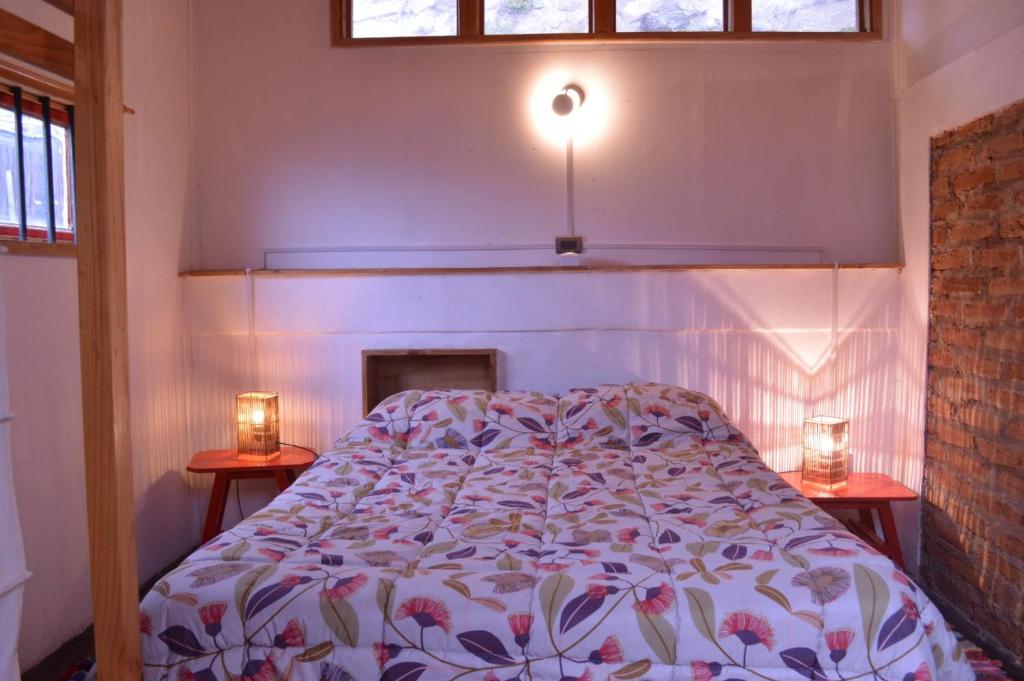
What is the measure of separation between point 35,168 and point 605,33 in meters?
2.24

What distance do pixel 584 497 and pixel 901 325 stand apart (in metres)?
1.80

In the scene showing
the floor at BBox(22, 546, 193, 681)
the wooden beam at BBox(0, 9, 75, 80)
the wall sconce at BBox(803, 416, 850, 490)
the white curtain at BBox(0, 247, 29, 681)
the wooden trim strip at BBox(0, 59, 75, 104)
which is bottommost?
the floor at BBox(22, 546, 193, 681)

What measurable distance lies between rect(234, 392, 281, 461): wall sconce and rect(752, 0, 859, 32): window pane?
2.59 metres

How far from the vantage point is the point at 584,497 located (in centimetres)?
239

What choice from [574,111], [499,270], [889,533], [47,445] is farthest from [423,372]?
[889,533]

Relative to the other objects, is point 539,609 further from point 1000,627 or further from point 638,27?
point 638,27

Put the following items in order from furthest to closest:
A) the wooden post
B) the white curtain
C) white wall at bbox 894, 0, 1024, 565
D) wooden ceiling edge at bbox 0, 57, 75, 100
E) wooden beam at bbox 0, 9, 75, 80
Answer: white wall at bbox 894, 0, 1024, 565, wooden ceiling edge at bbox 0, 57, 75, 100, wooden beam at bbox 0, 9, 75, 80, the wooden post, the white curtain

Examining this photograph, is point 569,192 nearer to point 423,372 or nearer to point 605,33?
point 605,33

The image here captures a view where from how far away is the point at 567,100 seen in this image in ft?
11.5

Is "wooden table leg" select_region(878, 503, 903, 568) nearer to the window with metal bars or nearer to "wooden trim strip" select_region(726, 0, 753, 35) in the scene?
"wooden trim strip" select_region(726, 0, 753, 35)

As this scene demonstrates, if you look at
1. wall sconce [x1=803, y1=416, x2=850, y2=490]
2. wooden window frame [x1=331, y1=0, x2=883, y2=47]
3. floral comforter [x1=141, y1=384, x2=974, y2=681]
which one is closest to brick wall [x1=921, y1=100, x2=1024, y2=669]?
wall sconce [x1=803, y1=416, x2=850, y2=490]

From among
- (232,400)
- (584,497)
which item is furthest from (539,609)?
(232,400)

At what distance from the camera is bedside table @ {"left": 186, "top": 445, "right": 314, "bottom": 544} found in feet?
10.7

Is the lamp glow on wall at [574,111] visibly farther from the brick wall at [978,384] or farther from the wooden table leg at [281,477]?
the wooden table leg at [281,477]
